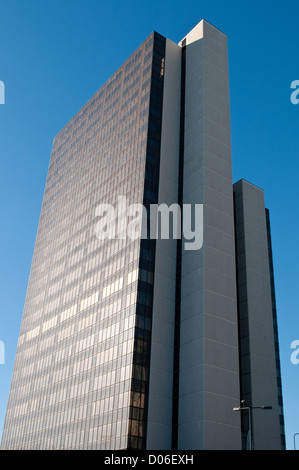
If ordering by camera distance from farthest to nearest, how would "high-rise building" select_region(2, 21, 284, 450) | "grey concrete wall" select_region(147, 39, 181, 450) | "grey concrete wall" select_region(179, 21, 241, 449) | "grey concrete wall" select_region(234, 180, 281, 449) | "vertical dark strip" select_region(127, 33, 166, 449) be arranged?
"grey concrete wall" select_region(234, 180, 281, 449) → "high-rise building" select_region(2, 21, 284, 450) → "grey concrete wall" select_region(147, 39, 181, 450) → "vertical dark strip" select_region(127, 33, 166, 449) → "grey concrete wall" select_region(179, 21, 241, 449)

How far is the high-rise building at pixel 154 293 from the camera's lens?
2694 inches

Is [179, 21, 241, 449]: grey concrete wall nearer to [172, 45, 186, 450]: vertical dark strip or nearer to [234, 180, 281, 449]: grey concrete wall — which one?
[172, 45, 186, 450]: vertical dark strip

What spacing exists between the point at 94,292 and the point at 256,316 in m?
29.2

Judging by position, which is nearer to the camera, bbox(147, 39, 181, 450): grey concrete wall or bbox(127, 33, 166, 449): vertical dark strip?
bbox(127, 33, 166, 449): vertical dark strip

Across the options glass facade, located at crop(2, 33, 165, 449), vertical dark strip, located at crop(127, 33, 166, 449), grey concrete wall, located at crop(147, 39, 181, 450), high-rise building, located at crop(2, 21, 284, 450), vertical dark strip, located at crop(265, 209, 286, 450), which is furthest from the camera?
vertical dark strip, located at crop(265, 209, 286, 450)

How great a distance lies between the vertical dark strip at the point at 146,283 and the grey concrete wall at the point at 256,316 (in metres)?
17.7

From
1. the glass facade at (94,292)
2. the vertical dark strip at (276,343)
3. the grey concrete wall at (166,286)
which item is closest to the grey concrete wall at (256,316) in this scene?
the vertical dark strip at (276,343)

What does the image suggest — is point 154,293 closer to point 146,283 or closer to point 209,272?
point 146,283

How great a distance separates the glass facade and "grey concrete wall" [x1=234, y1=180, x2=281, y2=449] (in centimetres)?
1990

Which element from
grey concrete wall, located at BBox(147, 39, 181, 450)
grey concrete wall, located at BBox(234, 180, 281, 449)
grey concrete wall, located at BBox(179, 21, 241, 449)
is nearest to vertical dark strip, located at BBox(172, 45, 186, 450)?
grey concrete wall, located at BBox(147, 39, 181, 450)

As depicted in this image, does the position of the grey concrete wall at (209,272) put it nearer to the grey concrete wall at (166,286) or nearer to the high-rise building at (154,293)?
the high-rise building at (154,293)

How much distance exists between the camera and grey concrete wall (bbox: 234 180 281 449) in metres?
76.9

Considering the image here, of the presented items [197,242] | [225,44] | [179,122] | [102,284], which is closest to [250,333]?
[197,242]

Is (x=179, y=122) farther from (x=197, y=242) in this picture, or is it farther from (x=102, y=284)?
(x=102, y=284)
